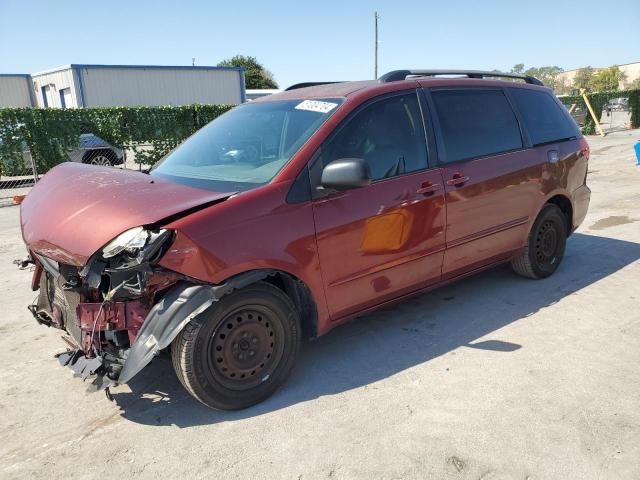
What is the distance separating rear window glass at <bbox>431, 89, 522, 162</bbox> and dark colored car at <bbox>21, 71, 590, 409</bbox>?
17mm

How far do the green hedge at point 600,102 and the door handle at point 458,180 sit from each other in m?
23.2

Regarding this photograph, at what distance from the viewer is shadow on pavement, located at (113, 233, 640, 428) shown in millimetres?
3115

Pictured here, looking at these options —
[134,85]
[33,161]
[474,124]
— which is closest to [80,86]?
[134,85]

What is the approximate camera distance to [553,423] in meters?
2.79

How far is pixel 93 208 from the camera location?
117 inches

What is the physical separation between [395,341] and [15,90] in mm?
31062

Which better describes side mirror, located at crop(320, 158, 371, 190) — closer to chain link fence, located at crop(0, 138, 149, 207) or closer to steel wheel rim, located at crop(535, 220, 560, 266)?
steel wheel rim, located at crop(535, 220, 560, 266)

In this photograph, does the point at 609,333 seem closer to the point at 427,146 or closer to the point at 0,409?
the point at 427,146

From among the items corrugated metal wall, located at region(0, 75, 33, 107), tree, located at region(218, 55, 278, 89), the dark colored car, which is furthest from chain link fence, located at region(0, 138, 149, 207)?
tree, located at region(218, 55, 278, 89)

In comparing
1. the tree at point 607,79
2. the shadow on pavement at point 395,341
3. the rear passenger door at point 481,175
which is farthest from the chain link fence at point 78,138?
the tree at point 607,79

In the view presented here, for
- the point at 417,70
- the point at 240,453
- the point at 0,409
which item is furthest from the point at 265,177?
the point at 0,409

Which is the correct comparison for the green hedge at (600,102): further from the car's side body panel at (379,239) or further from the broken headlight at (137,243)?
the broken headlight at (137,243)

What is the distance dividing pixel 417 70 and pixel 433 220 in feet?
4.33

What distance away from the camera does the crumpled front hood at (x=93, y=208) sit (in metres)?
2.74
